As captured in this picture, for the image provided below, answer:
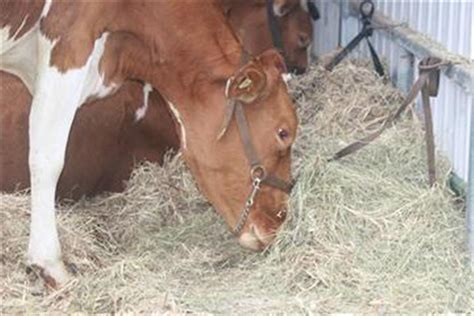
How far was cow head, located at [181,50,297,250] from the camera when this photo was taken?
172 inches

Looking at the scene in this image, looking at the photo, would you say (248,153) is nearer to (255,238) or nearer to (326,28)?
(255,238)

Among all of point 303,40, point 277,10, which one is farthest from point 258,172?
point 303,40

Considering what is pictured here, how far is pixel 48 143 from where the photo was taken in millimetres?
4352

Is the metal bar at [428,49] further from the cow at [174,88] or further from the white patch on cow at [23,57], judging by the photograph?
the white patch on cow at [23,57]

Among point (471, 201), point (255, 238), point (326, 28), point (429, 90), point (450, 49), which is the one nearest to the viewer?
point (471, 201)

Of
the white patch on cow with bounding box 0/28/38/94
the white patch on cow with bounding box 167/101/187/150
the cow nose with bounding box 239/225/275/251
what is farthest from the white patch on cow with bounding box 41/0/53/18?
the cow nose with bounding box 239/225/275/251

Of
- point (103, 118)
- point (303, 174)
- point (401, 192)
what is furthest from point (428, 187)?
point (103, 118)

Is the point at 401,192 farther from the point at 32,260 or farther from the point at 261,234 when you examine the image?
the point at 32,260

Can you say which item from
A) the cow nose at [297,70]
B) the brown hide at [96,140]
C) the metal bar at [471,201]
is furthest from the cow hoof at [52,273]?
the cow nose at [297,70]

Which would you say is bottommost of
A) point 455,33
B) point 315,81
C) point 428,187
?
point 315,81

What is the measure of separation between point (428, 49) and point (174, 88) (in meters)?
1.25

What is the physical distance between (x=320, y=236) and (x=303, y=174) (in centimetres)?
38

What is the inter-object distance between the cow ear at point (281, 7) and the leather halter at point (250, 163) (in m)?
1.92

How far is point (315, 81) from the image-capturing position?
6270mm
